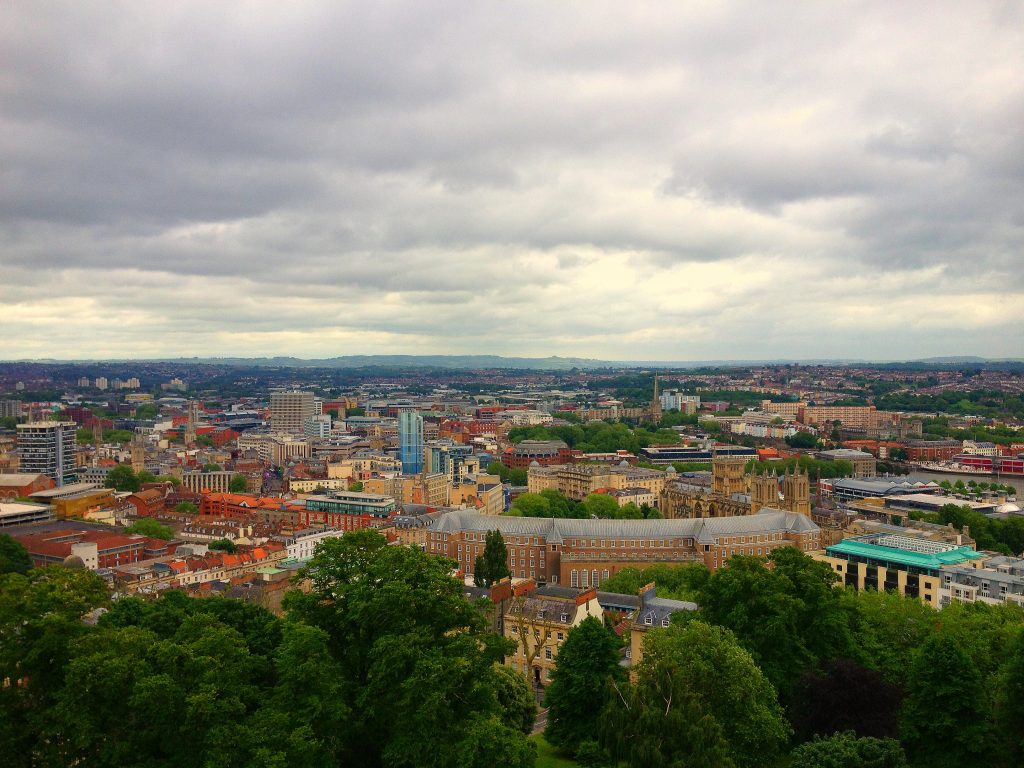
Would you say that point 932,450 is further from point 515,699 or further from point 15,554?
point 15,554

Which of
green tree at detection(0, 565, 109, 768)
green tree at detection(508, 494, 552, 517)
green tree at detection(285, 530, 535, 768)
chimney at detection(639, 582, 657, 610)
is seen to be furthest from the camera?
green tree at detection(508, 494, 552, 517)

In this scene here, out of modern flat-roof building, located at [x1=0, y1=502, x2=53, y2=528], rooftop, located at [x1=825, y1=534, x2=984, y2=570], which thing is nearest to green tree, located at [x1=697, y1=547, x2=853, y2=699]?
rooftop, located at [x1=825, y1=534, x2=984, y2=570]

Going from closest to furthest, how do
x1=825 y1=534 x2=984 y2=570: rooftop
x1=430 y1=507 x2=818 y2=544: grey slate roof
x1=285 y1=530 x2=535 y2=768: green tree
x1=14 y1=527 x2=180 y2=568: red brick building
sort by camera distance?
x1=285 y1=530 x2=535 y2=768: green tree
x1=825 y1=534 x2=984 y2=570: rooftop
x1=14 y1=527 x2=180 y2=568: red brick building
x1=430 y1=507 x2=818 y2=544: grey slate roof

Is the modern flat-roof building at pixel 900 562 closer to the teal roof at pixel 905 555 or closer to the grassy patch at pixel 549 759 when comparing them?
the teal roof at pixel 905 555

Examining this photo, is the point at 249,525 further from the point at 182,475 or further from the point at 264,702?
the point at 264,702

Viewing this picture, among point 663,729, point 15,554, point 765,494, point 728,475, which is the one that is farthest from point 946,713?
point 728,475

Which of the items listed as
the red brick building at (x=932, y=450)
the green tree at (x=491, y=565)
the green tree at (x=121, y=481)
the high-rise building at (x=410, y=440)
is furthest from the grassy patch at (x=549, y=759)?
the red brick building at (x=932, y=450)

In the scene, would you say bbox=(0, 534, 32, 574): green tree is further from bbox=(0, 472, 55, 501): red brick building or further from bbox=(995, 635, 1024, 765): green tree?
bbox=(995, 635, 1024, 765): green tree
